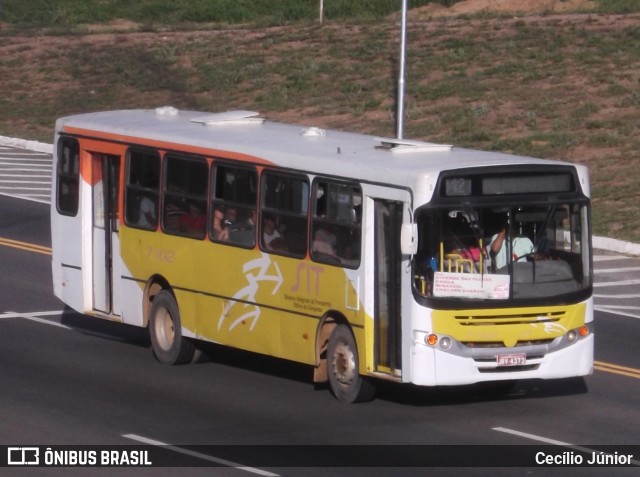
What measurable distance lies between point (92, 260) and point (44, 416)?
397 cm

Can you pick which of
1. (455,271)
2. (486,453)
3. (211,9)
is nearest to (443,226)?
(455,271)

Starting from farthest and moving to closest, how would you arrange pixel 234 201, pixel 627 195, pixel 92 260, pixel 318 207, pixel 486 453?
pixel 627 195 → pixel 92 260 → pixel 234 201 → pixel 318 207 → pixel 486 453

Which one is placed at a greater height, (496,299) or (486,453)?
(496,299)

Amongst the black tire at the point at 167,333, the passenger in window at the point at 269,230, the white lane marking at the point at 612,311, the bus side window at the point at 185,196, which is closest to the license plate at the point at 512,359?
the passenger in window at the point at 269,230

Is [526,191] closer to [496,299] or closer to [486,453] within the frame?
[496,299]

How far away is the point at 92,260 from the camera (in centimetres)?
1655

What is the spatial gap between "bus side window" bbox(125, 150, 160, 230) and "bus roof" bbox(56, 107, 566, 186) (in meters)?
0.18

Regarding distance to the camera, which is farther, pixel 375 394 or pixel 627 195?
pixel 627 195

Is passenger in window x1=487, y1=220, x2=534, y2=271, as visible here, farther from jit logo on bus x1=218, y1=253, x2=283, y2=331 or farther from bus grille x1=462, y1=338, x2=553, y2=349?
jit logo on bus x1=218, y1=253, x2=283, y2=331

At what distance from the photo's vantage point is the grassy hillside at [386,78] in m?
32.3

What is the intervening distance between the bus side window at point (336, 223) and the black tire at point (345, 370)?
0.67 m

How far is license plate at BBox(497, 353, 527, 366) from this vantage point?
42.4 feet

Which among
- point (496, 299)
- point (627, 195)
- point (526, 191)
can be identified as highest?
point (526, 191)

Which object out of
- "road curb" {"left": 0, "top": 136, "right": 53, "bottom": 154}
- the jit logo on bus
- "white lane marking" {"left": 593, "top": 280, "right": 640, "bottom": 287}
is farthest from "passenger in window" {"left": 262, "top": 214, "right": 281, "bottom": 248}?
→ "road curb" {"left": 0, "top": 136, "right": 53, "bottom": 154}
